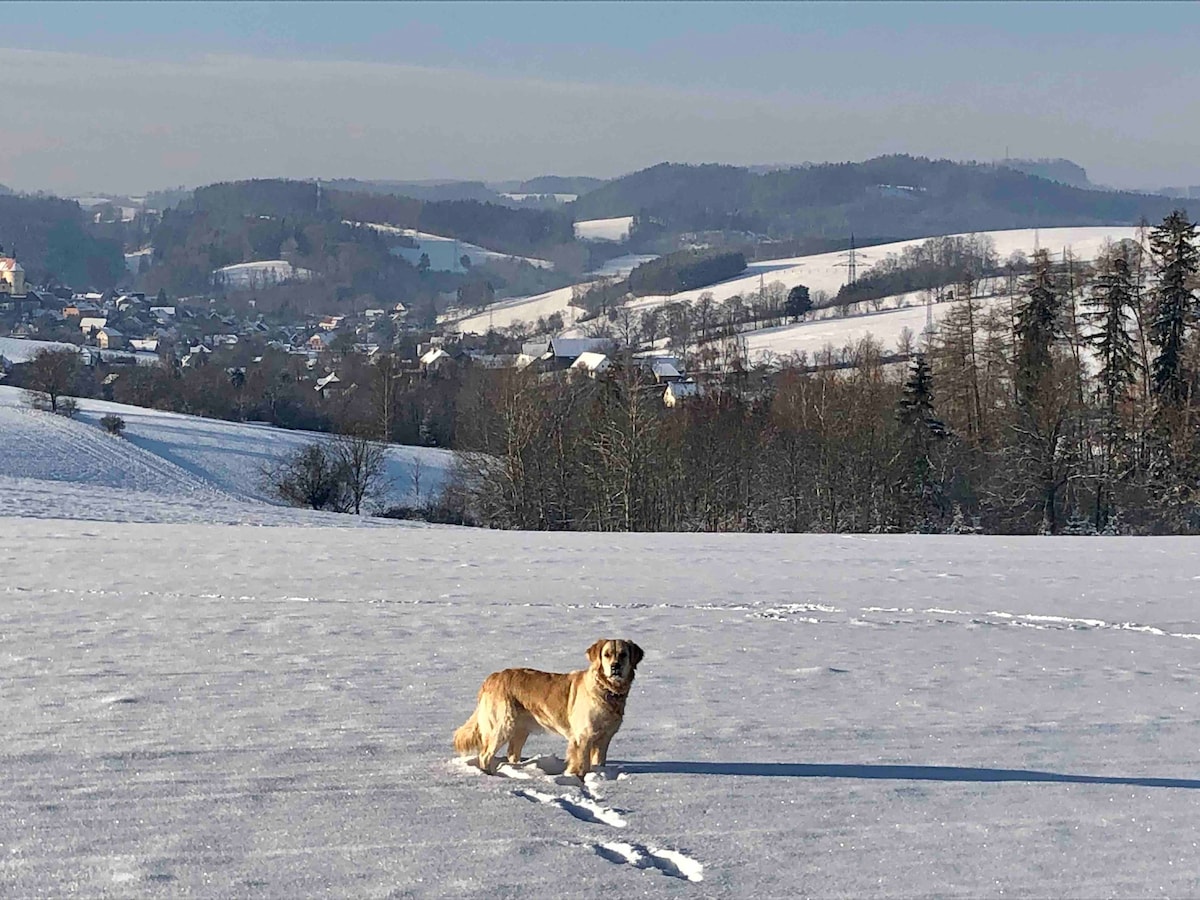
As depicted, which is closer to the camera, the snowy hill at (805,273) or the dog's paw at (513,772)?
the dog's paw at (513,772)

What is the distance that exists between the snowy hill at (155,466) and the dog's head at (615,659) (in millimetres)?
24768

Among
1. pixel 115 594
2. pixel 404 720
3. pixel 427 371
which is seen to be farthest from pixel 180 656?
pixel 427 371

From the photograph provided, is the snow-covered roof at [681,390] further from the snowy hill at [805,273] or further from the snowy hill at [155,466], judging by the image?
the snowy hill at [805,273]

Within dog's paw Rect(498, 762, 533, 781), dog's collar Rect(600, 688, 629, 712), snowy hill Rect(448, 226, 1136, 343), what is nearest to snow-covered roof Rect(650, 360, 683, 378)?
snowy hill Rect(448, 226, 1136, 343)

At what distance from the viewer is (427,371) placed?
101000 millimetres

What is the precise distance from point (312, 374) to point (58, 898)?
11615cm

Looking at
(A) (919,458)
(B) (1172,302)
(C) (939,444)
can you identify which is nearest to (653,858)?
(A) (919,458)

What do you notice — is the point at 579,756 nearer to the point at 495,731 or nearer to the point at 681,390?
the point at 495,731

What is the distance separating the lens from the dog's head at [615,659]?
264 inches

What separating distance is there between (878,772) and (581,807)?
2160 mm

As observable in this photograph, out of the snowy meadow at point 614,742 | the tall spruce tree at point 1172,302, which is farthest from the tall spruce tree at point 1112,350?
the snowy meadow at point 614,742

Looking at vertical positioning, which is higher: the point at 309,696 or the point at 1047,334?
the point at 1047,334

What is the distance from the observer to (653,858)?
6.07 metres

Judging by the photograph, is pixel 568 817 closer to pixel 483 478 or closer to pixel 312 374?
pixel 483 478
